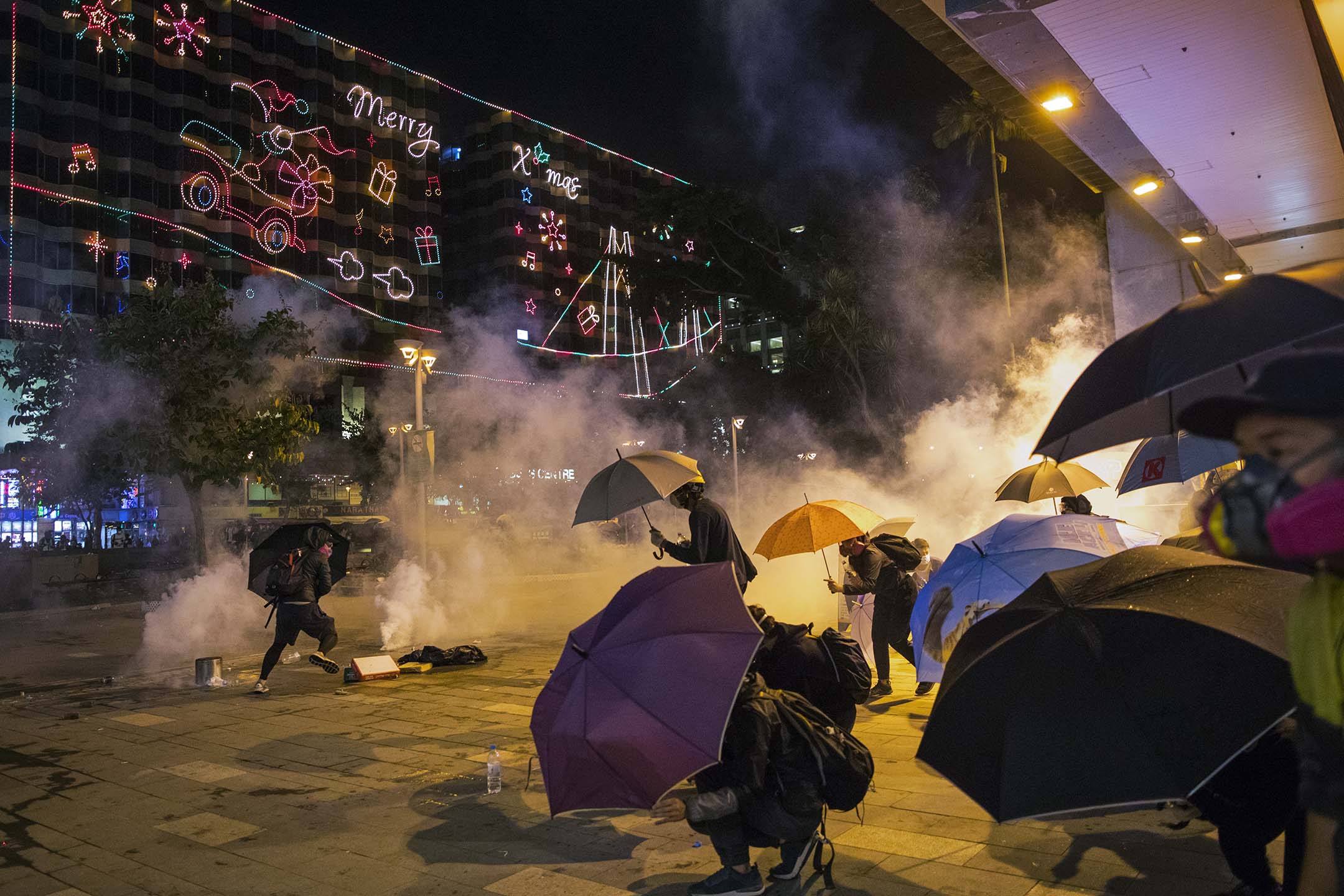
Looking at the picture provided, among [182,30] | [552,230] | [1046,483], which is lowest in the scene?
[1046,483]

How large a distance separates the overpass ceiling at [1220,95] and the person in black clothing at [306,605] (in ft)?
24.0

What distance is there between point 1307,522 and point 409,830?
4306mm

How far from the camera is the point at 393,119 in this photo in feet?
185

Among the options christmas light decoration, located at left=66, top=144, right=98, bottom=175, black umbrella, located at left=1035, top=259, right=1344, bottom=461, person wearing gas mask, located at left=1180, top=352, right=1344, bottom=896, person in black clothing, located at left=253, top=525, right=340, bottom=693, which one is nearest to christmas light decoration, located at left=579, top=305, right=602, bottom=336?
christmas light decoration, located at left=66, top=144, right=98, bottom=175

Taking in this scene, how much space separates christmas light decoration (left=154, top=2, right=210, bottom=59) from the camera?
47.0 meters

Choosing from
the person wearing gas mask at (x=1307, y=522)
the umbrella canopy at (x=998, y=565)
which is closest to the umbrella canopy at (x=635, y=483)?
the umbrella canopy at (x=998, y=565)

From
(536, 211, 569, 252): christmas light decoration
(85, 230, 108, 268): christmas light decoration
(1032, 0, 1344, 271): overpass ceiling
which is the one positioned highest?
(536, 211, 569, 252): christmas light decoration

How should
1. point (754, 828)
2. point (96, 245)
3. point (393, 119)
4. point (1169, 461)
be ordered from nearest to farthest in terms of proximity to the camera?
point (754, 828)
point (1169, 461)
point (96, 245)
point (393, 119)

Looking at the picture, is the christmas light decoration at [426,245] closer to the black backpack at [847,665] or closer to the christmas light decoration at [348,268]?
the christmas light decoration at [348,268]

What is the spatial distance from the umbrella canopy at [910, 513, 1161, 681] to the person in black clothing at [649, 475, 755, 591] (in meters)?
1.11

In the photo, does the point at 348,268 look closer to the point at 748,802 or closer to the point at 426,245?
the point at 426,245

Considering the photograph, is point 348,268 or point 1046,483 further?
point 348,268

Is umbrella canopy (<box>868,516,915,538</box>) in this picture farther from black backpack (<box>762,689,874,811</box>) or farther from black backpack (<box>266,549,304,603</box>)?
black backpack (<box>266,549,304,603</box>)

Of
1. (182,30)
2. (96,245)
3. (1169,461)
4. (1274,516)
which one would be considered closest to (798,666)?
(1274,516)
